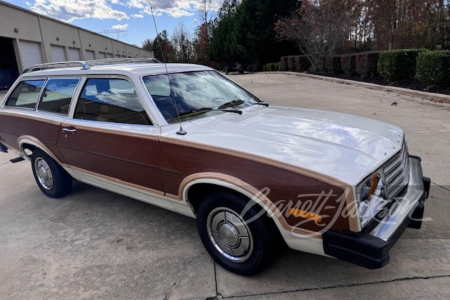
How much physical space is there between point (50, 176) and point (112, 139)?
1.59m

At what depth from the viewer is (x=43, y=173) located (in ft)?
14.1

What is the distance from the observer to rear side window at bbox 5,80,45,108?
4289 millimetres

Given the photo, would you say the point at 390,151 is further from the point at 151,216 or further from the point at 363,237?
the point at 151,216

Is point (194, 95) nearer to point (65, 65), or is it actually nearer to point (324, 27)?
point (65, 65)

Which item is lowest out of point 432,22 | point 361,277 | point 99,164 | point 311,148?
point 361,277

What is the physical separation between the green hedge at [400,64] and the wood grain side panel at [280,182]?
36.4 feet

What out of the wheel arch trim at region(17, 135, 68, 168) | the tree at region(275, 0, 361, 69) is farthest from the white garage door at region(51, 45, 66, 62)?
the wheel arch trim at region(17, 135, 68, 168)

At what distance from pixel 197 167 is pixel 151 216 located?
143 centimetres

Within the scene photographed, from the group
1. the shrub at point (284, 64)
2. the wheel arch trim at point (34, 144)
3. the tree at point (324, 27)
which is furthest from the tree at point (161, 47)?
the shrub at point (284, 64)

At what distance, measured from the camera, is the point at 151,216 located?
3.71m

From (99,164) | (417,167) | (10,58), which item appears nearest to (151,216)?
(99,164)

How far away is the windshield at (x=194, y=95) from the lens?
10.2 feet

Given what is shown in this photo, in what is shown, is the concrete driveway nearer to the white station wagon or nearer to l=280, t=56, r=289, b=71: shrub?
the white station wagon

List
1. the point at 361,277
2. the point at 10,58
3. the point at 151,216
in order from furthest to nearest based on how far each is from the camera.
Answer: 1. the point at 10,58
2. the point at 151,216
3. the point at 361,277
